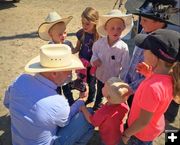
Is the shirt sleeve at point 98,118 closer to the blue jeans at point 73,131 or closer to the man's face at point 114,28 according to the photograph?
the blue jeans at point 73,131

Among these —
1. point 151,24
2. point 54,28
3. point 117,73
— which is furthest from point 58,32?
point 151,24

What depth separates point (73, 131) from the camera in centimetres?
329

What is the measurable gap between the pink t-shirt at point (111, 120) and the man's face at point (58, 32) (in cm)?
120

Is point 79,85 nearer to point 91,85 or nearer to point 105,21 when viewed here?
point 91,85

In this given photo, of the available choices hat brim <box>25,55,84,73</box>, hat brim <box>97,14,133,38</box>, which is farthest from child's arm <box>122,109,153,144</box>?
hat brim <box>97,14,133,38</box>

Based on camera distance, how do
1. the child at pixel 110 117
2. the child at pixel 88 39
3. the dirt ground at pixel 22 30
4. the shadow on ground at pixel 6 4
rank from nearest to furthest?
the child at pixel 110 117
the child at pixel 88 39
the dirt ground at pixel 22 30
the shadow on ground at pixel 6 4

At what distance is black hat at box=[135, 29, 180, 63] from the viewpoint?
2.64m

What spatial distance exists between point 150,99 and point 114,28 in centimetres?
141

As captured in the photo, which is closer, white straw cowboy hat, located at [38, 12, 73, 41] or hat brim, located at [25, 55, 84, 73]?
hat brim, located at [25, 55, 84, 73]

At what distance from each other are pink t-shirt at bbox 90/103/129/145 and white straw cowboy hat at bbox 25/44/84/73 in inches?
21.6

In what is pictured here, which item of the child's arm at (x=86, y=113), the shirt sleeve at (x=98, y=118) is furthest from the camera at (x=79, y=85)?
the shirt sleeve at (x=98, y=118)

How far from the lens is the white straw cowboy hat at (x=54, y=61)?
9.53 feet

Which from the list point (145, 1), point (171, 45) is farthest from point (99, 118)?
point (145, 1)

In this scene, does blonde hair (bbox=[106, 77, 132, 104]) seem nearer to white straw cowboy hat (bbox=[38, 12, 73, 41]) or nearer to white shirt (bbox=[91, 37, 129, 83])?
white shirt (bbox=[91, 37, 129, 83])
